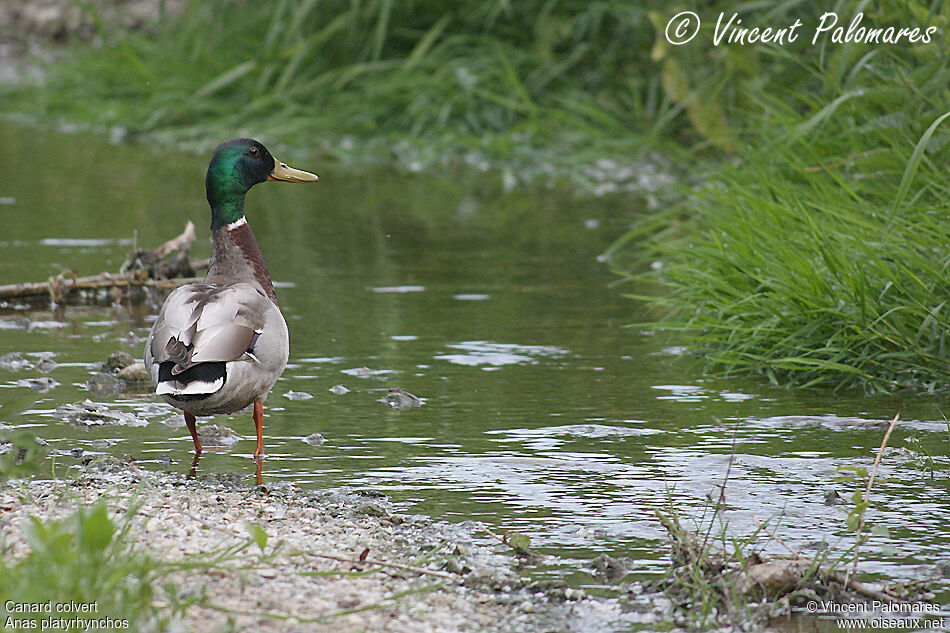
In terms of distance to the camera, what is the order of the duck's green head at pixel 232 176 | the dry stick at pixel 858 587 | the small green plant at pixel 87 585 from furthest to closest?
the duck's green head at pixel 232 176 < the dry stick at pixel 858 587 < the small green plant at pixel 87 585

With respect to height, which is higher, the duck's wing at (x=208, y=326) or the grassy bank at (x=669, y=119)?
the grassy bank at (x=669, y=119)

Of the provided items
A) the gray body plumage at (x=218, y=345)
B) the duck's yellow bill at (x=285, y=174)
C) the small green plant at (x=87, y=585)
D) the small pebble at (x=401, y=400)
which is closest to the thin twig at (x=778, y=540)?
the small green plant at (x=87, y=585)

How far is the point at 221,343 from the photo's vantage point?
4.13 metres

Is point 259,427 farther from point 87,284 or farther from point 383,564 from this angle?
point 87,284

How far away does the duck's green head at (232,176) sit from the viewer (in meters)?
5.00

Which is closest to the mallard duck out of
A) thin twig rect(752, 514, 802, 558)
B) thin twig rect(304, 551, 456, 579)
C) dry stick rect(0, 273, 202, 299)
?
thin twig rect(304, 551, 456, 579)

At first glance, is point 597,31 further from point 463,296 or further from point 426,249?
point 463,296

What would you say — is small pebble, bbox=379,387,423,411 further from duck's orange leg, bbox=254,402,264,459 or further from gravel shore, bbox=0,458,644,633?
gravel shore, bbox=0,458,644,633

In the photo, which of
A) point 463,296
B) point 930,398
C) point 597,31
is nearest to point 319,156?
point 597,31

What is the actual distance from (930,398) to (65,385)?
321 cm

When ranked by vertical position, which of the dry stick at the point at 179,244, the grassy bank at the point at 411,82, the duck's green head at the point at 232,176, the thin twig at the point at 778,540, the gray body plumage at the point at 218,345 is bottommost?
the thin twig at the point at 778,540

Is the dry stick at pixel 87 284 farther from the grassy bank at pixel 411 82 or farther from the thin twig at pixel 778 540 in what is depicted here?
the grassy bank at pixel 411 82

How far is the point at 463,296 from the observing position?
23.4 ft

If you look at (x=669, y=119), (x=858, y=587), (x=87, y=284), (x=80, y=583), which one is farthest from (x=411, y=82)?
(x=80, y=583)
